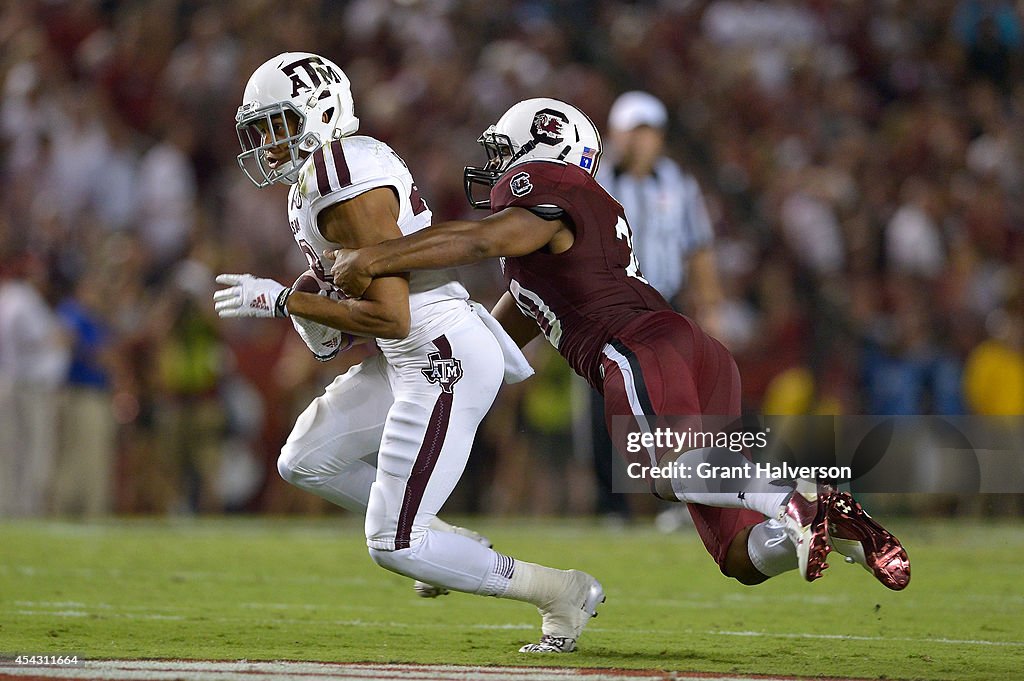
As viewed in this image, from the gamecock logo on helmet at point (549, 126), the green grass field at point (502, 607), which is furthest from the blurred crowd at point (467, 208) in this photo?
the gamecock logo on helmet at point (549, 126)

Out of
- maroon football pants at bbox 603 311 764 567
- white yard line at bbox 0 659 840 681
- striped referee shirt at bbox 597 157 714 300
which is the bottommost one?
white yard line at bbox 0 659 840 681

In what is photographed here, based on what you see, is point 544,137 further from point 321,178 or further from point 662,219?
point 662,219

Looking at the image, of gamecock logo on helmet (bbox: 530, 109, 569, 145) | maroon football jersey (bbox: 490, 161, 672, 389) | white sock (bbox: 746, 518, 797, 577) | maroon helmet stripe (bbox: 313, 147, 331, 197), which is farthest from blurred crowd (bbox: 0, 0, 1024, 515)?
maroon helmet stripe (bbox: 313, 147, 331, 197)

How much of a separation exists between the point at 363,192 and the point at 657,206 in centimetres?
391

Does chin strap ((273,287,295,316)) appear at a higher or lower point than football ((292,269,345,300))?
lower

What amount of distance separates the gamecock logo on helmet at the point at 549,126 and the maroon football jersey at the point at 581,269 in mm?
110

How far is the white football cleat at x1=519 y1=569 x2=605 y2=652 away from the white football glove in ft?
4.17

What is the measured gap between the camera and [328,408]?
5.07 m

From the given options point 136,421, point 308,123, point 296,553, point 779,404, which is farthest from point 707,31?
point 308,123

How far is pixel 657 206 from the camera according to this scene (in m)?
8.35

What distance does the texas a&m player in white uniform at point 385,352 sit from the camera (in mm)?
4676

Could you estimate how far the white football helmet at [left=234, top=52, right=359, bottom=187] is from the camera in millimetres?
4926

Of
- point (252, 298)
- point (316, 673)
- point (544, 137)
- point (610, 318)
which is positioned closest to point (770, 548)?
point (610, 318)

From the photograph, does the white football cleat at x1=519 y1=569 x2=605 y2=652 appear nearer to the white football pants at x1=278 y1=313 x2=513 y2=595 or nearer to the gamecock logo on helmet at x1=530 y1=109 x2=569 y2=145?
the white football pants at x1=278 y1=313 x2=513 y2=595
